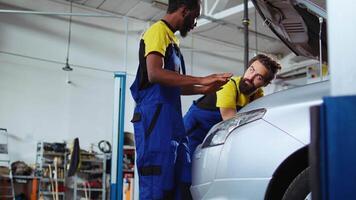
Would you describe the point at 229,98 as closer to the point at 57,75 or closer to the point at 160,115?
the point at 160,115

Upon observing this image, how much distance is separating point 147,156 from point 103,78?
7262 millimetres

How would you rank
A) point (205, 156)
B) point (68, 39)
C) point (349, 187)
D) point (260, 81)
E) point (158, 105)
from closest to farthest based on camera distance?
point (349, 187) → point (205, 156) → point (158, 105) → point (260, 81) → point (68, 39)

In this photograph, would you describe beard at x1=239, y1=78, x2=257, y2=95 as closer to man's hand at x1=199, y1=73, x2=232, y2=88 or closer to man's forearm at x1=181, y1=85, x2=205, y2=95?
man's forearm at x1=181, y1=85, x2=205, y2=95

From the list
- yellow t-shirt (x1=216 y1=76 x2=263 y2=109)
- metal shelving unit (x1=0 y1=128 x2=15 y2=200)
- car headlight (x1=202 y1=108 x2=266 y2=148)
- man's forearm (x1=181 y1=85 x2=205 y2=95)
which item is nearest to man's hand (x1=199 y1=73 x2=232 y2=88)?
man's forearm (x1=181 y1=85 x2=205 y2=95)

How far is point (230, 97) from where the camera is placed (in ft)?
8.61

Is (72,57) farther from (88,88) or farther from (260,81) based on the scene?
(260,81)

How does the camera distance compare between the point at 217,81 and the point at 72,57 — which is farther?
the point at 72,57

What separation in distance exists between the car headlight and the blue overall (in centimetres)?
16

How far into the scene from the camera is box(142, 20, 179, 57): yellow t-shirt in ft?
7.07

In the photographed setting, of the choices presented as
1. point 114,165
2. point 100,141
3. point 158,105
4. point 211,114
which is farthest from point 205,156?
point 100,141

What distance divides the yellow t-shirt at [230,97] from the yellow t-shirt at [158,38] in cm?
52

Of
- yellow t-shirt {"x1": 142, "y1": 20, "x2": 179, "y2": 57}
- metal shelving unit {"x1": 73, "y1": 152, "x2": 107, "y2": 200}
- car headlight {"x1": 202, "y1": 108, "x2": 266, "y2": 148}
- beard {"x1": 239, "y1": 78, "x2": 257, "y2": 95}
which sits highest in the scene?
yellow t-shirt {"x1": 142, "y1": 20, "x2": 179, "y2": 57}

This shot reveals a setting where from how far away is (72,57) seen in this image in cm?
880

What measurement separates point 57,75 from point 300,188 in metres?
7.62
